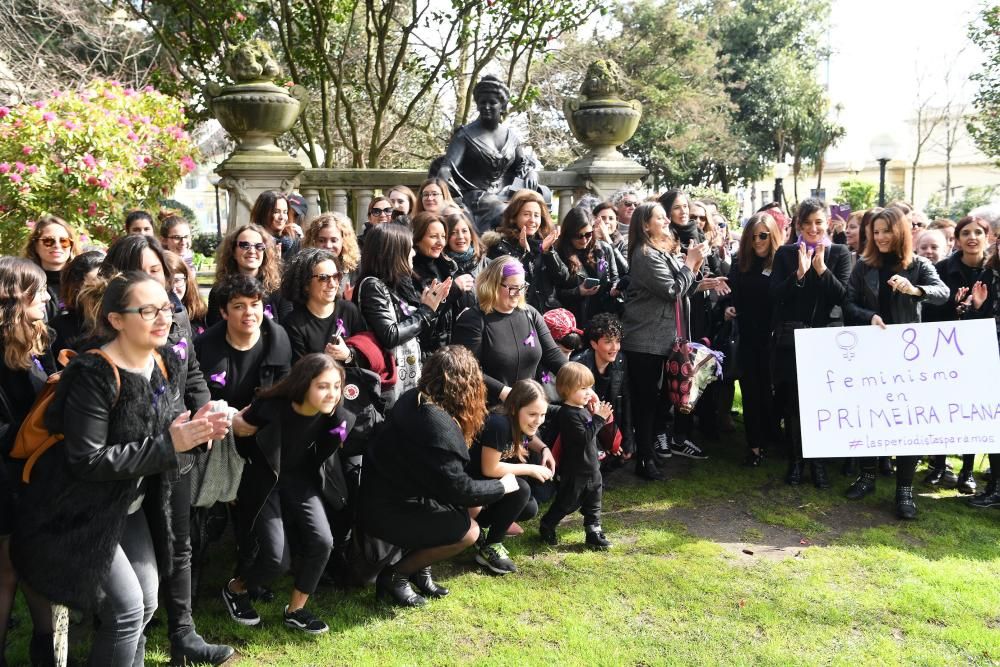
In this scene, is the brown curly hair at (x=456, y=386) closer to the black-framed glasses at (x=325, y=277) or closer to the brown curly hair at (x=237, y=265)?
the black-framed glasses at (x=325, y=277)

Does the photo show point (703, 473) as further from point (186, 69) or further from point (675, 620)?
point (186, 69)

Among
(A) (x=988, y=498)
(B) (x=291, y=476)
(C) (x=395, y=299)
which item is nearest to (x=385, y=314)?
(C) (x=395, y=299)

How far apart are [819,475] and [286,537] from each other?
3.99 metres

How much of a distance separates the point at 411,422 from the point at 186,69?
14889 millimetres

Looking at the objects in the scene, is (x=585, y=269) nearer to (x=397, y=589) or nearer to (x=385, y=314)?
(x=385, y=314)

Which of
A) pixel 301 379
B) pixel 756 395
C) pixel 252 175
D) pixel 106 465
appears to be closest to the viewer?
pixel 106 465

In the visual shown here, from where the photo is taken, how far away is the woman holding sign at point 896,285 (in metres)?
5.52

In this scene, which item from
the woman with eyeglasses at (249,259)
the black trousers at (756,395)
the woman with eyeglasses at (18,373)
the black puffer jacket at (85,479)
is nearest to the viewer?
the black puffer jacket at (85,479)

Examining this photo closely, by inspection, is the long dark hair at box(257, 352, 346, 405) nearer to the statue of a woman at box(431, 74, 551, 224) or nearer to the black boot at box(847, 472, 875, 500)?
the black boot at box(847, 472, 875, 500)

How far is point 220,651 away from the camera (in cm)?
362

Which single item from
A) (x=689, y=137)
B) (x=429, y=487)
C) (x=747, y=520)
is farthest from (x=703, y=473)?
(x=689, y=137)

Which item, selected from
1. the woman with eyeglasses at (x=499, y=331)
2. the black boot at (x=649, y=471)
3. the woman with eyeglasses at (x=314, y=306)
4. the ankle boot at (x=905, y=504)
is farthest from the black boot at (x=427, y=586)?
the ankle boot at (x=905, y=504)

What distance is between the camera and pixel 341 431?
3.92 metres

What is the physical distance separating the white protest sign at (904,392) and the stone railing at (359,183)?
15.9 ft
